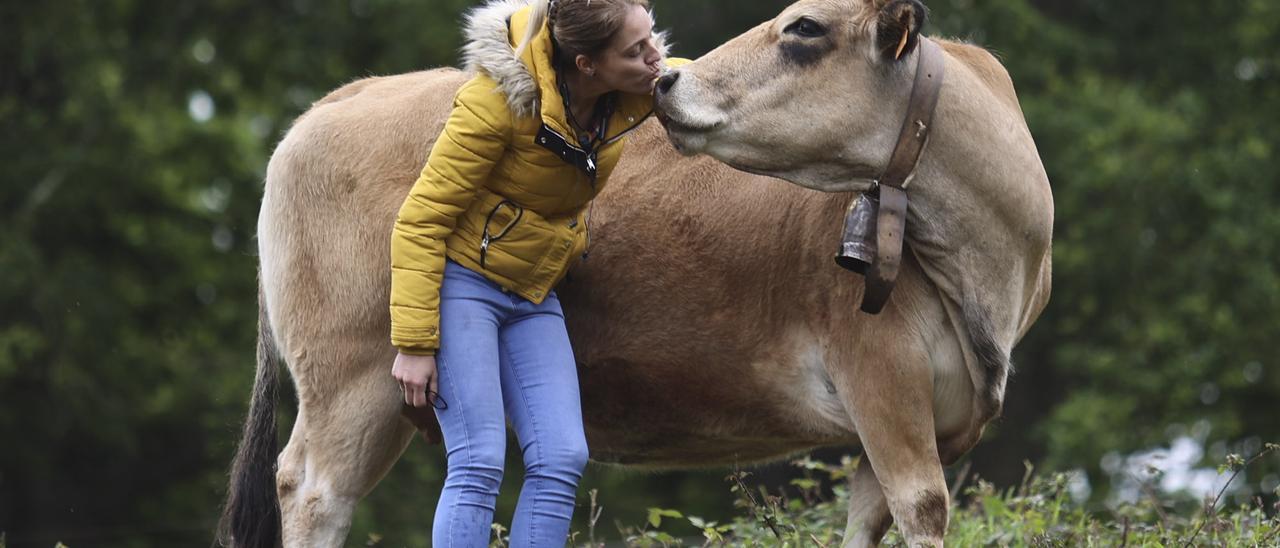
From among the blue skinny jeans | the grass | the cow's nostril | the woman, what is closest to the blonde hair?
the woman

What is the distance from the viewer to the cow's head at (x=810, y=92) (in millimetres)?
5211

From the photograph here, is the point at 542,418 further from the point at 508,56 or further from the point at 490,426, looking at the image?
the point at 508,56

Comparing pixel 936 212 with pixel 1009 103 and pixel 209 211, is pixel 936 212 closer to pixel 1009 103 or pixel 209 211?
pixel 1009 103

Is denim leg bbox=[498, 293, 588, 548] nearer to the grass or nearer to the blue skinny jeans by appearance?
the blue skinny jeans

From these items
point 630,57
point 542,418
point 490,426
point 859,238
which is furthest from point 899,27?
point 490,426

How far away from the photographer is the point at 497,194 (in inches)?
202

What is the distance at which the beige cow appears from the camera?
5.27 meters

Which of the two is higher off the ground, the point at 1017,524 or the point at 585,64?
the point at 585,64

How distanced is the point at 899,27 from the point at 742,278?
3.60 feet

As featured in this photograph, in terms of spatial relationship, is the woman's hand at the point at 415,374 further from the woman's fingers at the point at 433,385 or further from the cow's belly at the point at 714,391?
the cow's belly at the point at 714,391

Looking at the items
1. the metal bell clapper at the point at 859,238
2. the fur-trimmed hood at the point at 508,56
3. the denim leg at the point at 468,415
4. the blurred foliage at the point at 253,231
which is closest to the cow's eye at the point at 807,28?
the fur-trimmed hood at the point at 508,56

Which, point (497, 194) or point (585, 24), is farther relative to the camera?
point (497, 194)

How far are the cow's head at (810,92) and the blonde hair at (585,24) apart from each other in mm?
337

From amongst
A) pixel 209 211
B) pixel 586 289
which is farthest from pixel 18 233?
pixel 586 289
